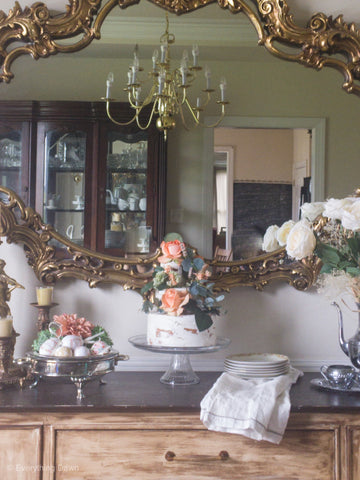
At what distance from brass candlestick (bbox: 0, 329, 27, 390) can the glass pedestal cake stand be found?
35 cm

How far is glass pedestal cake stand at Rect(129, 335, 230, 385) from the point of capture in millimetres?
1804

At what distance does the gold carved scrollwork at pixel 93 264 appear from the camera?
1976 millimetres

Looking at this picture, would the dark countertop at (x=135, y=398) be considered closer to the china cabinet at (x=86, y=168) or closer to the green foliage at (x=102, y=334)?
the green foliage at (x=102, y=334)

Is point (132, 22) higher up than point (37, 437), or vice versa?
point (132, 22)

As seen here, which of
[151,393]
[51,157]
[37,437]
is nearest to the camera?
[37,437]

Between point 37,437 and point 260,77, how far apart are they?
1317mm

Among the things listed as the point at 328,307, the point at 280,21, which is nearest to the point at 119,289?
the point at 328,307

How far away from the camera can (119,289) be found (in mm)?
2062

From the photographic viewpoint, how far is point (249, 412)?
1550 millimetres

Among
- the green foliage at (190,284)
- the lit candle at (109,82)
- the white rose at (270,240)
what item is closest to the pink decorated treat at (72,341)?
the green foliage at (190,284)

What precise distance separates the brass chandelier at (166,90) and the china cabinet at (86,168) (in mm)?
38

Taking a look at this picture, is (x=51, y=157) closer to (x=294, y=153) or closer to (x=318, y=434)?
(x=294, y=153)

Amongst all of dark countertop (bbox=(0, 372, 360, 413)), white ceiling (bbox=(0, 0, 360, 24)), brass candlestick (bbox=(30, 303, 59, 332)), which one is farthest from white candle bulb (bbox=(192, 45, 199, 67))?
dark countertop (bbox=(0, 372, 360, 413))

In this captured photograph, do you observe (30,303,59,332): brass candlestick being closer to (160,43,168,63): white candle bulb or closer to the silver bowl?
the silver bowl
